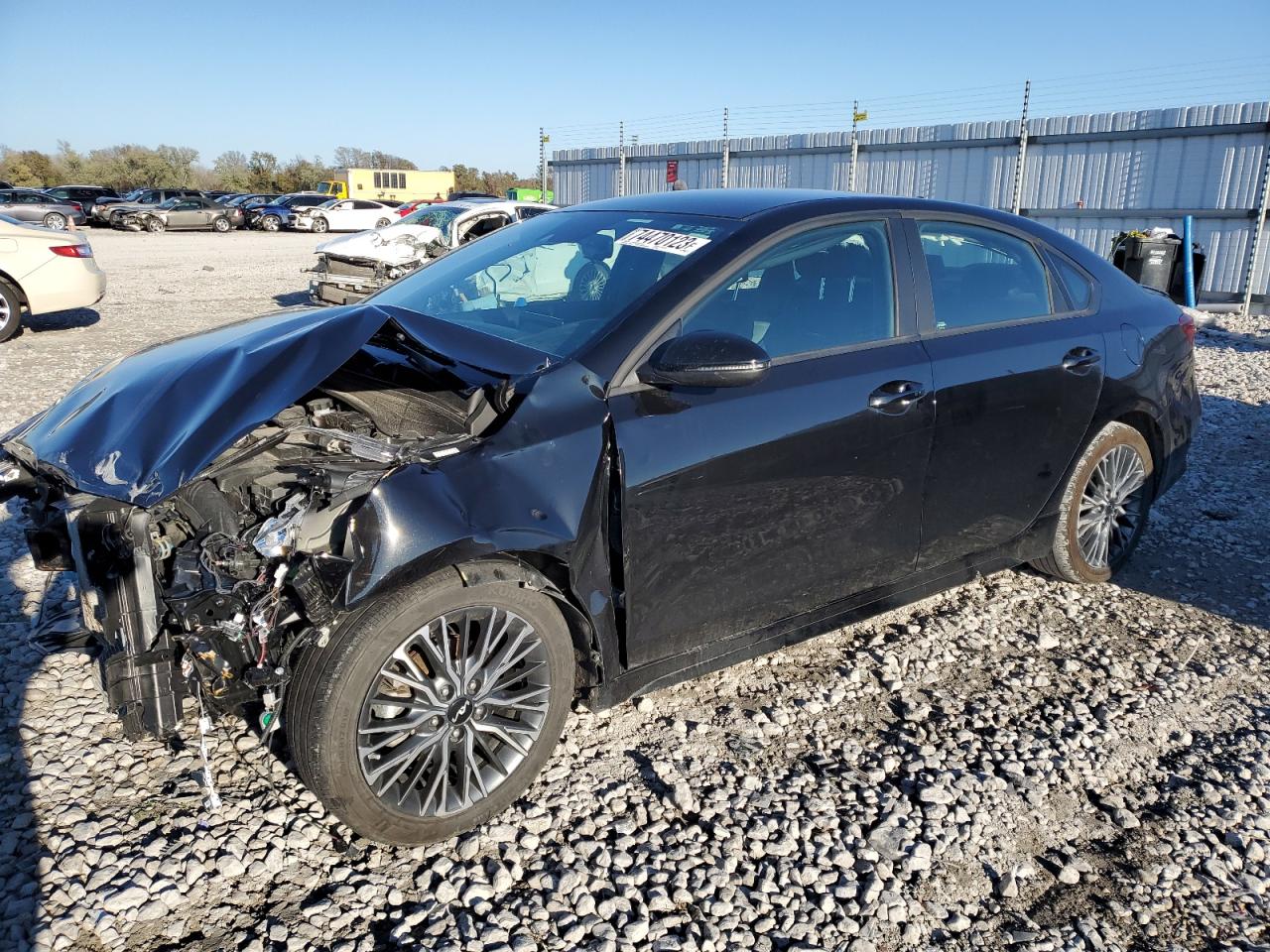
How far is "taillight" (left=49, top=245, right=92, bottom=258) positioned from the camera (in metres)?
10.6

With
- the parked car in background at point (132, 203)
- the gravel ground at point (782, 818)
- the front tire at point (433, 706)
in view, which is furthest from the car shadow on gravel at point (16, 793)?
the parked car in background at point (132, 203)

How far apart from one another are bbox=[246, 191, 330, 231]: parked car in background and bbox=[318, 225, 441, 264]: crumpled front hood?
95.2 ft

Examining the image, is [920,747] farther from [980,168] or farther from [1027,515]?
[980,168]

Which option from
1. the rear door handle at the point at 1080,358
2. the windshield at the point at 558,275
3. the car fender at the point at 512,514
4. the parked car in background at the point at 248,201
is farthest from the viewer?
the parked car in background at the point at 248,201

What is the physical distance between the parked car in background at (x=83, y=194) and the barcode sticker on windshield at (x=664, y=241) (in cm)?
4005

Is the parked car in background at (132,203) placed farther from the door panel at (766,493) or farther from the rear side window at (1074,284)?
the door panel at (766,493)

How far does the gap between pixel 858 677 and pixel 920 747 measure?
1.60 ft

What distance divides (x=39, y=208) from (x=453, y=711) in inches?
1357

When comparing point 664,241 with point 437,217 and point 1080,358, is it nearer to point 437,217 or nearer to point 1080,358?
point 1080,358

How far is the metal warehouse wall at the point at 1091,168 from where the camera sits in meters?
13.8

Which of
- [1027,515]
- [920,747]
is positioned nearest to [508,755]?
[920,747]

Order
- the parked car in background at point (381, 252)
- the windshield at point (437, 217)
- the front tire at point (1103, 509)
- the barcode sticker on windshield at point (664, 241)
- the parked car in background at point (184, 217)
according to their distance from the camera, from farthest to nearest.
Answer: the parked car in background at point (184, 217), the windshield at point (437, 217), the parked car in background at point (381, 252), the front tire at point (1103, 509), the barcode sticker on windshield at point (664, 241)

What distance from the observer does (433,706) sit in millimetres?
2576

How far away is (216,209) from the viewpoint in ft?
124
